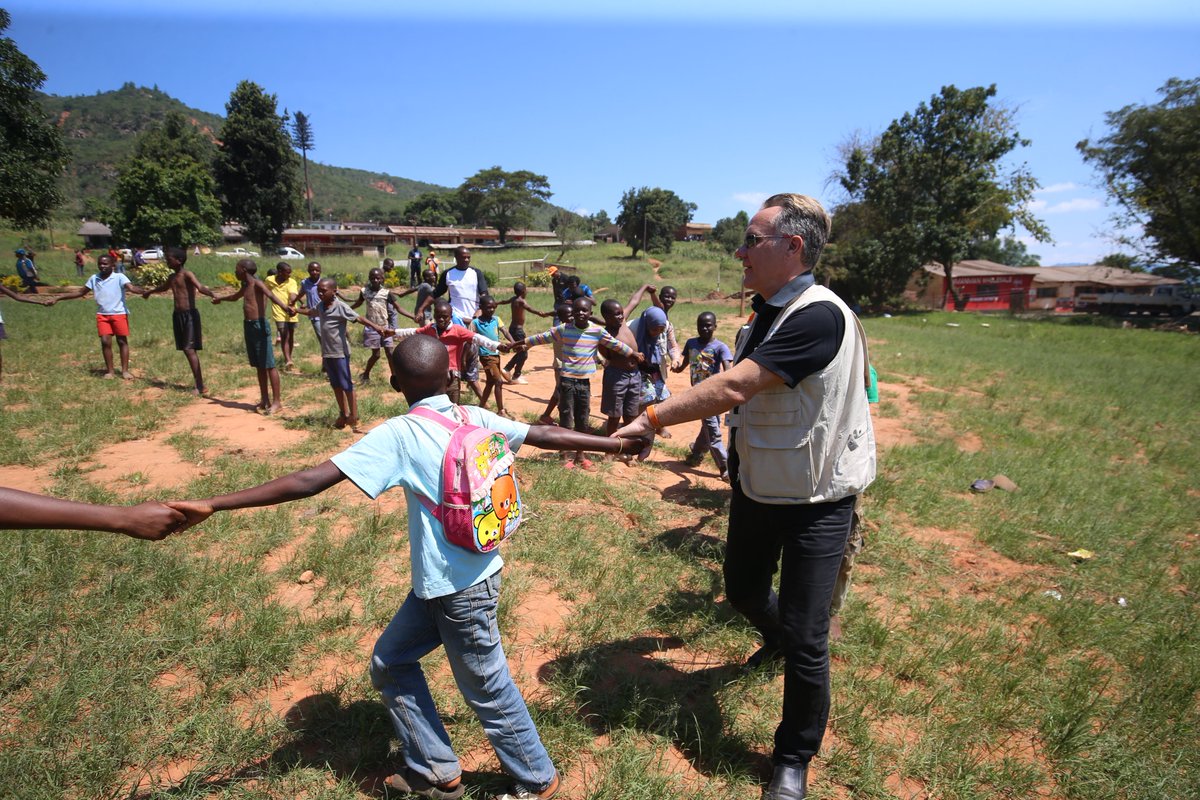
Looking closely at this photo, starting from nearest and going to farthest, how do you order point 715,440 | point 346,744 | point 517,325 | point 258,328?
point 346,744 < point 715,440 < point 258,328 < point 517,325

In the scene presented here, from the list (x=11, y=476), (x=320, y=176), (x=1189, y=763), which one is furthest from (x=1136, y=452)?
(x=320, y=176)

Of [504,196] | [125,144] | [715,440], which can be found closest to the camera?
[715,440]

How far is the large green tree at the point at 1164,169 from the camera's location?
95.0 ft

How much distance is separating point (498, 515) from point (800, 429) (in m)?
1.19

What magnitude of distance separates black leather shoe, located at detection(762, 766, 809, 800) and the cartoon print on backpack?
1487mm

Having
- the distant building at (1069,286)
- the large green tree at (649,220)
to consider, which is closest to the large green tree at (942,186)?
the distant building at (1069,286)

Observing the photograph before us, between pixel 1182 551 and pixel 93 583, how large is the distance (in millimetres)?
8253

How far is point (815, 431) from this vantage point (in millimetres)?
2414

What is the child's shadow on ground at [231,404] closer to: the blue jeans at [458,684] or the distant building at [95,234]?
the blue jeans at [458,684]

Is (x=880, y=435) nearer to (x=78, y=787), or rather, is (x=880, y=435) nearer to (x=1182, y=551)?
(x=1182, y=551)

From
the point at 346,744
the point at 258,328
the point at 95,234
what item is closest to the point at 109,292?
the point at 258,328

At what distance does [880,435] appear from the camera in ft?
29.0

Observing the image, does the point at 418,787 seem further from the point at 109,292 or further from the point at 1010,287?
the point at 1010,287

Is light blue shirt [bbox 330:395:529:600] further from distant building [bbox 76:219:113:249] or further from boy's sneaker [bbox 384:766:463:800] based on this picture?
distant building [bbox 76:219:113:249]
